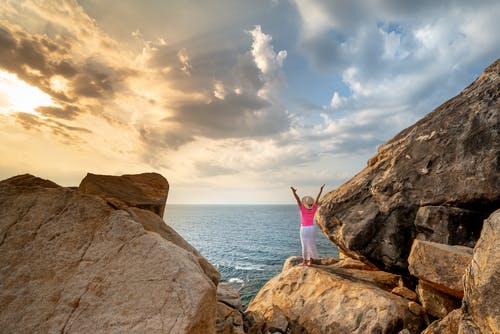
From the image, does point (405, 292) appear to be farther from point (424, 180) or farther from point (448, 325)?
point (424, 180)

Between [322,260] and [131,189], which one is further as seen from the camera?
[322,260]

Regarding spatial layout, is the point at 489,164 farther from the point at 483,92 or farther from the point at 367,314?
the point at 367,314

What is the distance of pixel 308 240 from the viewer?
14.3 metres

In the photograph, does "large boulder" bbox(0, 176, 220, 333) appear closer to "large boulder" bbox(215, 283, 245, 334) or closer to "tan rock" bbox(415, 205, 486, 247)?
"large boulder" bbox(215, 283, 245, 334)

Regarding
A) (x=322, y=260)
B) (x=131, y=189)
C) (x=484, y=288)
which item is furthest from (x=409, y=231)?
(x=131, y=189)

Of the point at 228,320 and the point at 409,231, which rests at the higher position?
the point at 409,231

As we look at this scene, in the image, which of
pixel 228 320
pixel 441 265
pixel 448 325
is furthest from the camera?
pixel 441 265

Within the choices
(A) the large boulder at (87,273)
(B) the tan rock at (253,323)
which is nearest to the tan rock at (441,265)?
(B) the tan rock at (253,323)

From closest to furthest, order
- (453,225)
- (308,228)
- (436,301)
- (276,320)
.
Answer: (436,301) → (276,320) → (453,225) → (308,228)

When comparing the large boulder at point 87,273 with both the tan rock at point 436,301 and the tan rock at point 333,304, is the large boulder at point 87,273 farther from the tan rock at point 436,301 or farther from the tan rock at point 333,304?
the tan rock at point 436,301

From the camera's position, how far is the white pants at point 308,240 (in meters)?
14.2

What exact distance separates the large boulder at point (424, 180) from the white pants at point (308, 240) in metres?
1.14

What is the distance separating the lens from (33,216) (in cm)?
736

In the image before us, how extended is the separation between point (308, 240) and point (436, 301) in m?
5.81
